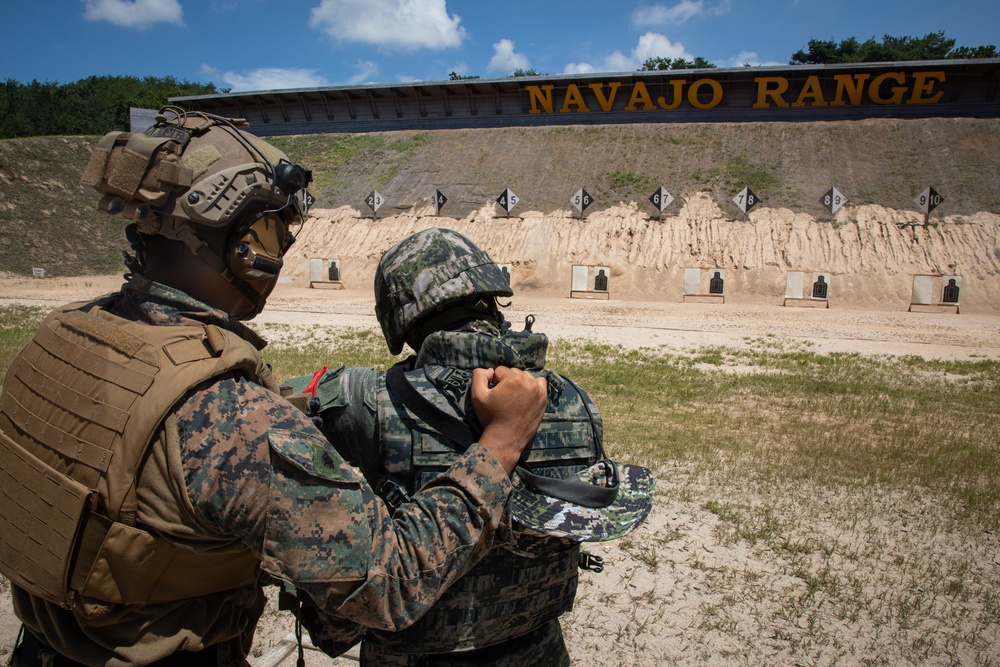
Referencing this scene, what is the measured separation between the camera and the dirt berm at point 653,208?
2522 centimetres

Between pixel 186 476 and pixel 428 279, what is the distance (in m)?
0.91

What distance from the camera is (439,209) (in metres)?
30.3

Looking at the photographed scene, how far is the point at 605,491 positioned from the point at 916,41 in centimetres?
6931

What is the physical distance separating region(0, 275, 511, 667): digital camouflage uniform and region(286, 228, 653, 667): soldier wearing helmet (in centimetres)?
16

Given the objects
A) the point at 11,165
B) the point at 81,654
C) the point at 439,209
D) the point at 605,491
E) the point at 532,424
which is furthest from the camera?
the point at 11,165

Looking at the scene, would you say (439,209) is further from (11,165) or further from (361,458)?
(361,458)

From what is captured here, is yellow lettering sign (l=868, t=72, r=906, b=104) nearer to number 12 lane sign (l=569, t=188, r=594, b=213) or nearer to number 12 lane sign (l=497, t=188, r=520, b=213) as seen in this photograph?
number 12 lane sign (l=569, t=188, r=594, b=213)

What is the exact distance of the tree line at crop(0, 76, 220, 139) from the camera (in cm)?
5356

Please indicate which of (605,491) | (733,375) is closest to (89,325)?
(605,491)

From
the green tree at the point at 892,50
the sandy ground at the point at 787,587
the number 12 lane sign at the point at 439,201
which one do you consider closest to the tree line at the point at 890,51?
the green tree at the point at 892,50

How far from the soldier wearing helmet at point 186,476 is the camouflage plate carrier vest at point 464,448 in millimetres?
122

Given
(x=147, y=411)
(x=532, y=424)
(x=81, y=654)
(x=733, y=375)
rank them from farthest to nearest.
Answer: (x=733, y=375)
(x=532, y=424)
(x=81, y=654)
(x=147, y=411)

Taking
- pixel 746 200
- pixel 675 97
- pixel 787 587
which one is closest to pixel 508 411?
pixel 787 587

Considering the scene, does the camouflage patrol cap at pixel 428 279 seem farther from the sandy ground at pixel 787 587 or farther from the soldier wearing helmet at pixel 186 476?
the sandy ground at pixel 787 587
